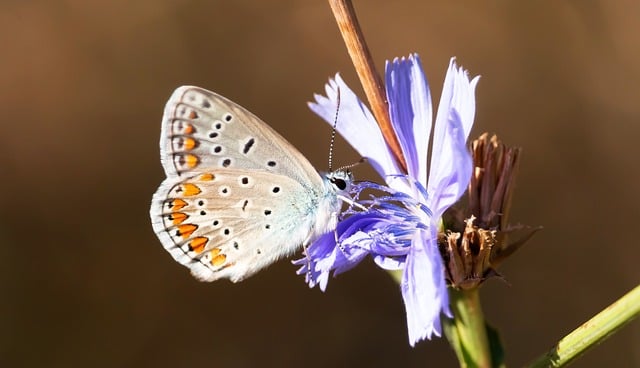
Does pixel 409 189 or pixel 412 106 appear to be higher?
pixel 412 106

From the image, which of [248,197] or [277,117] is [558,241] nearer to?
[277,117]

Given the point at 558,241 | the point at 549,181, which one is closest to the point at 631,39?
the point at 549,181

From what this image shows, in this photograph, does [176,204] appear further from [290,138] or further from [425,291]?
[290,138]

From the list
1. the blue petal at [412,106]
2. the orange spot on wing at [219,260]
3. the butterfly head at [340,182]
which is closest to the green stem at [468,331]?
the blue petal at [412,106]

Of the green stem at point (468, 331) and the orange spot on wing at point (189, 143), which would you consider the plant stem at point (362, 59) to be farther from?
the orange spot on wing at point (189, 143)

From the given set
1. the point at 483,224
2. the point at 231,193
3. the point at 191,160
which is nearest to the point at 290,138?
the point at 231,193
